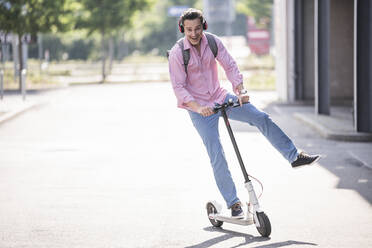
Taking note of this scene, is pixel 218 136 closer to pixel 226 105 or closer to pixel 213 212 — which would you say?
pixel 226 105

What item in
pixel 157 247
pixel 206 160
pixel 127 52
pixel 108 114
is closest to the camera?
pixel 157 247

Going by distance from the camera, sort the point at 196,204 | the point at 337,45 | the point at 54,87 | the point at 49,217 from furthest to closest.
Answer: the point at 54,87 < the point at 337,45 < the point at 196,204 < the point at 49,217

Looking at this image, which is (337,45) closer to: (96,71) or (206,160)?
(206,160)

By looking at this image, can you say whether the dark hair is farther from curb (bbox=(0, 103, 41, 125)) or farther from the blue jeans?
curb (bbox=(0, 103, 41, 125))

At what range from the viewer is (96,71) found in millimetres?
53281

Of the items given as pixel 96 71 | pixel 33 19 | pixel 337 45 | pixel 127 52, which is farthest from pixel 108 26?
pixel 127 52

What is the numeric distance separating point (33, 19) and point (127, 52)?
4948 cm

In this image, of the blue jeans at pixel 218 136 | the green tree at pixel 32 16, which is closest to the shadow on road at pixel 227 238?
the blue jeans at pixel 218 136

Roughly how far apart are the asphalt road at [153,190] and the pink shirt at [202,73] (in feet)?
3.57

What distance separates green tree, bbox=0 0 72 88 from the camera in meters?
33.7

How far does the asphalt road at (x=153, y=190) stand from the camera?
22.9 feet

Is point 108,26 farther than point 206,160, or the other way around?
point 108,26

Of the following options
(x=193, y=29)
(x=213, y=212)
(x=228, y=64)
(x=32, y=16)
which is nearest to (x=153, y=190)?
(x=213, y=212)

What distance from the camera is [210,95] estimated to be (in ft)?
23.2
